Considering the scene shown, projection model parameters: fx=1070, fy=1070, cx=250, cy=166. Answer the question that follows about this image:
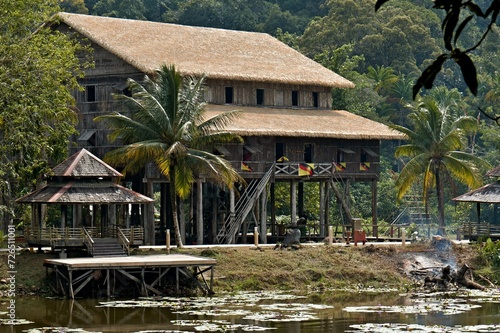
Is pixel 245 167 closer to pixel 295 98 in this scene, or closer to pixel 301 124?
pixel 301 124

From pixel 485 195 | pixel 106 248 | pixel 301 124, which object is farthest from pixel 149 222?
pixel 485 195

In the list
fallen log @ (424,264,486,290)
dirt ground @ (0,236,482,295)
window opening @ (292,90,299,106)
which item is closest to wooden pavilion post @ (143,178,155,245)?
dirt ground @ (0,236,482,295)

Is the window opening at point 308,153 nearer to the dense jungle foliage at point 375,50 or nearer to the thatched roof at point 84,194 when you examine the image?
the dense jungle foliage at point 375,50

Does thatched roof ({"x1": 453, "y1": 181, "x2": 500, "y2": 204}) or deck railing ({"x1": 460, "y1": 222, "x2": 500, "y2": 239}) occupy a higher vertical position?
thatched roof ({"x1": 453, "y1": 181, "x2": 500, "y2": 204})

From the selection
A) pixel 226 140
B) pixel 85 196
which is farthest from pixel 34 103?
pixel 226 140

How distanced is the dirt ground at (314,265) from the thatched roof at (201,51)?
9700mm

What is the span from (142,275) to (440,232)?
20.7m

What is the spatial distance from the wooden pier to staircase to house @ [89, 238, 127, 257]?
3.19 ft

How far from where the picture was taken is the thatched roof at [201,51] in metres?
47.0

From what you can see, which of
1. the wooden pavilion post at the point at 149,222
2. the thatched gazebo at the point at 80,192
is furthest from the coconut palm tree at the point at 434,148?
the thatched gazebo at the point at 80,192

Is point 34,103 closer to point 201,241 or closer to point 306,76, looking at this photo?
point 201,241

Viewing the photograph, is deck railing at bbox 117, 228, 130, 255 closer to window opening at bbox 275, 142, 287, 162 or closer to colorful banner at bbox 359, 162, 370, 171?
window opening at bbox 275, 142, 287, 162

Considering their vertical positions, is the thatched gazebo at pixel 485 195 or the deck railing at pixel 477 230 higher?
the thatched gazebo at pixel 485 195

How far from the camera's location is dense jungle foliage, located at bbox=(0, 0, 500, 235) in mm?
68688
